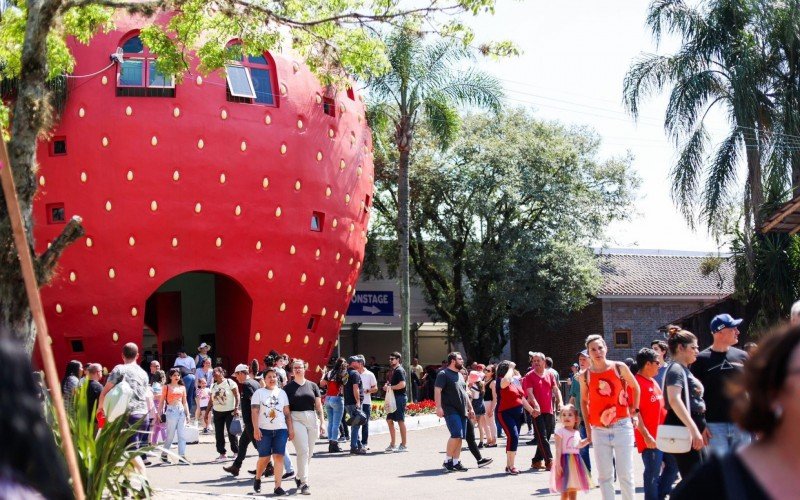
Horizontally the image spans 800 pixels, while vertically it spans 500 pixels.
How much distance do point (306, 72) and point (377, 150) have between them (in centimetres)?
1010

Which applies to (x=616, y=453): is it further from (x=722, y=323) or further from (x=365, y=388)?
(x=365, y=388)

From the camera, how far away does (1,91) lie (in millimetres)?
19828

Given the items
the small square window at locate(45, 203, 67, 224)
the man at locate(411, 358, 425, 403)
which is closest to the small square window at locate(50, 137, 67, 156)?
the small square window at locate(45, 203, 67, 224)

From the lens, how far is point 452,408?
12500mm

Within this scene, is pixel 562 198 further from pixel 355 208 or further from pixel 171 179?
pixel 171 179

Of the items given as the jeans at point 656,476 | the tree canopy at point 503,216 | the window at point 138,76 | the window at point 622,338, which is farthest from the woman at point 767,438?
the window at point 622,338

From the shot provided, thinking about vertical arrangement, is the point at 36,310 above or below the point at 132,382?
Result: above

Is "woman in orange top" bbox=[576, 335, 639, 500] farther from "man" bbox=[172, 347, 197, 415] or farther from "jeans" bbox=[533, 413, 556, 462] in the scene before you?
"man" bbox=[172, 347, 197, 415]

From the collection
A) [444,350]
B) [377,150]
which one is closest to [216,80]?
[377,150]

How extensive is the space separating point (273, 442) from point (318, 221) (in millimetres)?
11494

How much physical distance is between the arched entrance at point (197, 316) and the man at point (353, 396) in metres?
7.09

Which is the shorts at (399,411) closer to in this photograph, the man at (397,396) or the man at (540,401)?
the man at (397,396)

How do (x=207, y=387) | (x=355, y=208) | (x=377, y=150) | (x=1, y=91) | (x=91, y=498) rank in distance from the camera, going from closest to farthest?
1. (x=91, y=498)
2. (x=207, y=387)
3. (x=1, y=91)
4. (x=355, y=208)
5. (x=377, y=150)

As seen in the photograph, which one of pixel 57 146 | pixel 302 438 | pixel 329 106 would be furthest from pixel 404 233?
pixel 302 438
